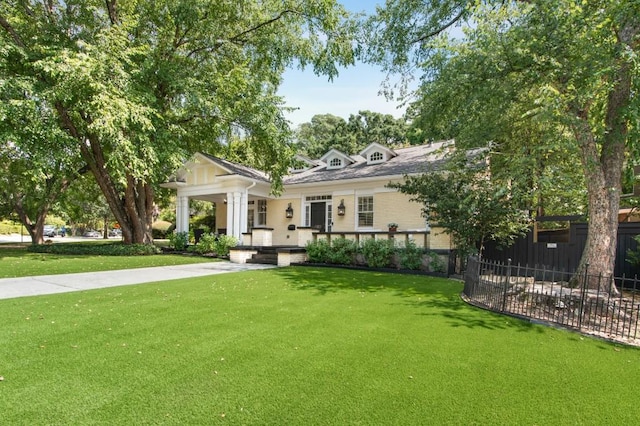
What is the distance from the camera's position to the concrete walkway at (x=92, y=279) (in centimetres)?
754

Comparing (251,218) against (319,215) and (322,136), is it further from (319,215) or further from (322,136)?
(322,136)

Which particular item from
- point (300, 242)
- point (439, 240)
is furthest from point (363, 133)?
point (439, 240)

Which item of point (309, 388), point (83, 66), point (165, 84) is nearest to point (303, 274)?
point (309, 388)

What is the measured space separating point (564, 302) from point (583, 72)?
4.15 m

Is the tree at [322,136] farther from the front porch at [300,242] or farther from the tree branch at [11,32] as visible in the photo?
the tree branch at [11,32]

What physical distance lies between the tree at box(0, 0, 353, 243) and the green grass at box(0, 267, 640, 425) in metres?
8.65

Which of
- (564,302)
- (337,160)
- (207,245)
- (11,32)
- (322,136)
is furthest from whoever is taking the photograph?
(322,136)

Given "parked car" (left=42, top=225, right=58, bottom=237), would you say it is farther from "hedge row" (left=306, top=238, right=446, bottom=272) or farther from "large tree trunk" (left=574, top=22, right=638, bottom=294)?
"large tree trunk" (left=574, top=22, right=638, bottom=294)

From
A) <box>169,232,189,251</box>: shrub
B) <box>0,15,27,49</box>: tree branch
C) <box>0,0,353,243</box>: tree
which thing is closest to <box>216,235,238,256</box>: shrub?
<box>169,232,189,251</box>: shrub

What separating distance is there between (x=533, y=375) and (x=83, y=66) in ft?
47.5

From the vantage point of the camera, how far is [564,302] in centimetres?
590

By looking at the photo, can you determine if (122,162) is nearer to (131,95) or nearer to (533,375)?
(131,95)

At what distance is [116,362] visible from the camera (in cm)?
366

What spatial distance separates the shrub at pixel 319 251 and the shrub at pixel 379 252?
5.25ft
